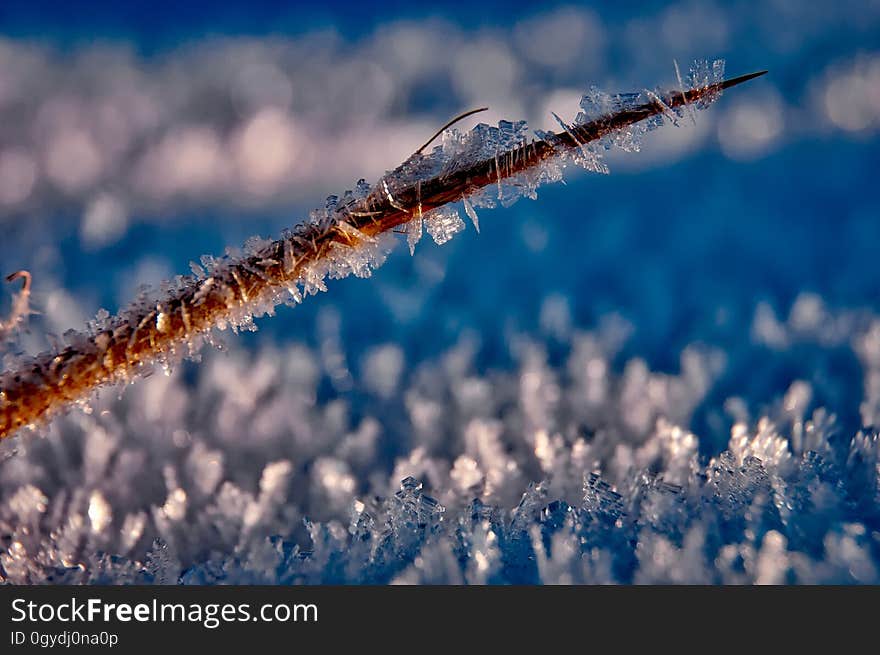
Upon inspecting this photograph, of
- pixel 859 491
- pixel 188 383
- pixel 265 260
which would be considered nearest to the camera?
pixel 265 260

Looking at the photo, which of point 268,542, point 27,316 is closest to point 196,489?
point 268,542

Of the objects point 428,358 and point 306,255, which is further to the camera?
point 428,358

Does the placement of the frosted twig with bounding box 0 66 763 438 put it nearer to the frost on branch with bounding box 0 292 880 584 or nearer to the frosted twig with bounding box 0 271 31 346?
the frosted twig with bounding box 0 271 31 346

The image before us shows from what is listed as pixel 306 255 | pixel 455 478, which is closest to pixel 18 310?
pixel 306 255

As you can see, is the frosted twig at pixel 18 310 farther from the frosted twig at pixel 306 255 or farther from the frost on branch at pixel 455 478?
the frost on branch at pixel 455 478

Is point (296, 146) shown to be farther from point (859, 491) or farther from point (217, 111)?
point (859, 491)

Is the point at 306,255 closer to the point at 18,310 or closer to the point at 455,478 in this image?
the point at 18,310

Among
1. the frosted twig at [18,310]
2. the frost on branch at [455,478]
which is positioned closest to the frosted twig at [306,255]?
the frosted twig at [18,310]

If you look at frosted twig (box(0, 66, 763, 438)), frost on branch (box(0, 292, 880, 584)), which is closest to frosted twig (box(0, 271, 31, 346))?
frosted twig (box(0, 66, 763, 438))
